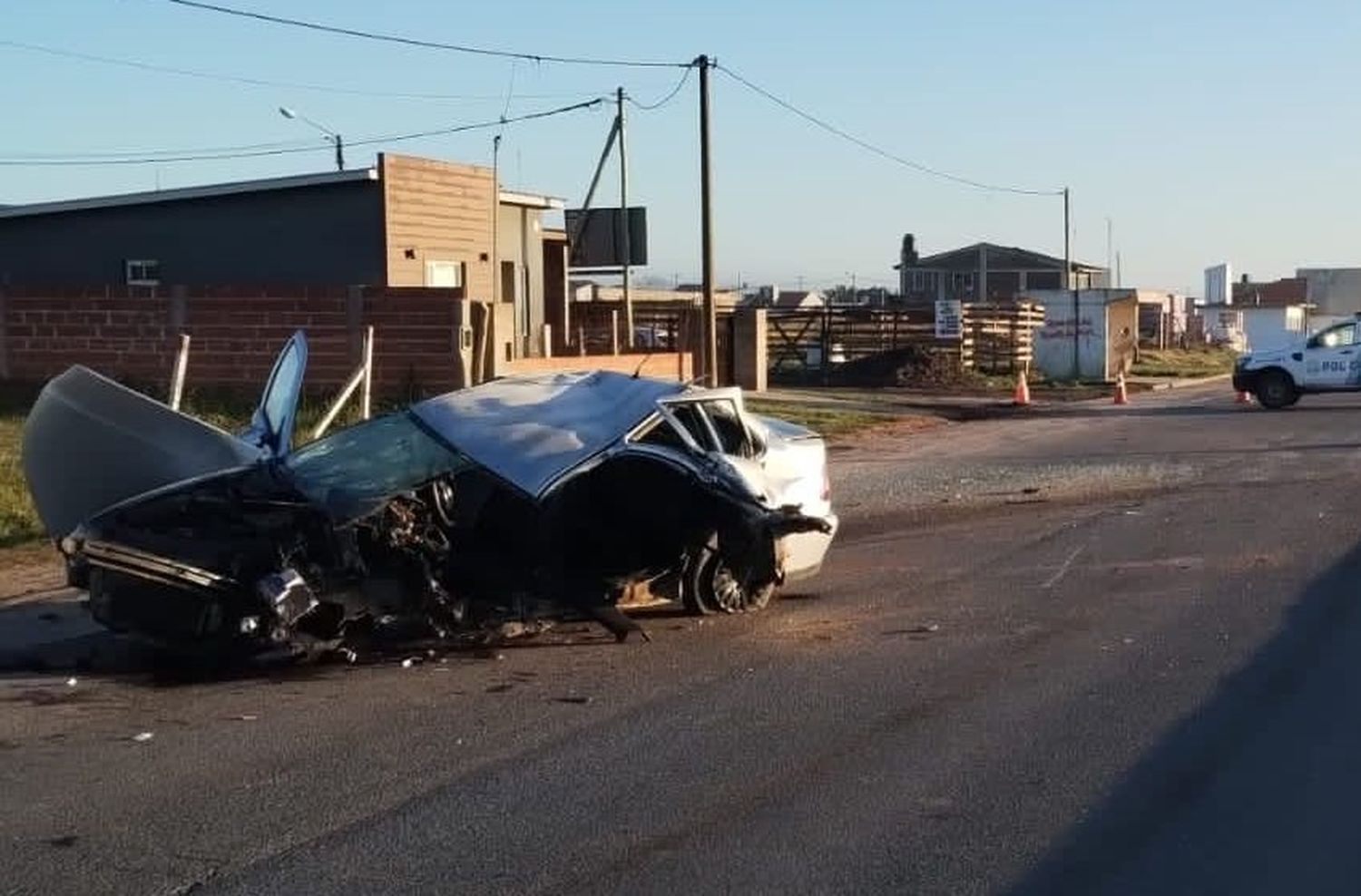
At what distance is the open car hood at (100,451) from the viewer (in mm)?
10273

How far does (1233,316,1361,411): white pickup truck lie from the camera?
32.9 metres

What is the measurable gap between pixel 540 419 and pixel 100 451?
2686 millimetres

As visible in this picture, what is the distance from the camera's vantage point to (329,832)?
6.16m

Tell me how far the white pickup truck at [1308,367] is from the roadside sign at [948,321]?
1144 centimetres

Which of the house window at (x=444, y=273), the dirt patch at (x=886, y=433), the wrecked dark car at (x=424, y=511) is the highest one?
the house window at (x=444, y=273)

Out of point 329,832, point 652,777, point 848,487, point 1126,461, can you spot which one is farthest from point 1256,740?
point 1126,461

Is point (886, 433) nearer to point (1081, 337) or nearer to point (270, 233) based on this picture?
point (270, 233)

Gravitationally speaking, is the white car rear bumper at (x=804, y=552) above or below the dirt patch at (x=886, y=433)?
above

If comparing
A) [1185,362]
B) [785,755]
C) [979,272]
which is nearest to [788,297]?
[979,272]

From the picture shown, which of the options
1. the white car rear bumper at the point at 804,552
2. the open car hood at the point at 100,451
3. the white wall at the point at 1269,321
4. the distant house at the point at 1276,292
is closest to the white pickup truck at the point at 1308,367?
the white car rear bumper at the point at 804,552

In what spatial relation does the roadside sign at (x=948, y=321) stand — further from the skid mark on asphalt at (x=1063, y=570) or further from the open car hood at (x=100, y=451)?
the open car hood at (x=100, y=451)

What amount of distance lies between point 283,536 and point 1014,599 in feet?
15.9

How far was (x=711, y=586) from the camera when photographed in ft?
34.9

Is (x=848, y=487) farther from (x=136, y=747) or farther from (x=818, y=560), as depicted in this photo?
(x=136, y=747)
